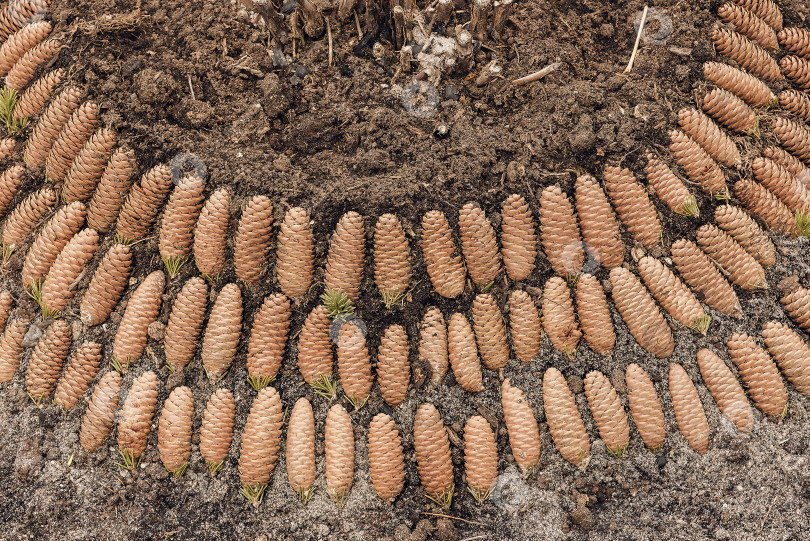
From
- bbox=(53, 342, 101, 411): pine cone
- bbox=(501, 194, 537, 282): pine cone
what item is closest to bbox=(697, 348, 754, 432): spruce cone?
bbox=(501, 194, 537, 282): pine cone

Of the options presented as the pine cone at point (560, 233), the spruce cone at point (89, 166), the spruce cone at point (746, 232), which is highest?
the spruce cone at point (89, 166)

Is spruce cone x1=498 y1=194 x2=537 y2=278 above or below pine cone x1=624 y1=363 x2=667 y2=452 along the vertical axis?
above

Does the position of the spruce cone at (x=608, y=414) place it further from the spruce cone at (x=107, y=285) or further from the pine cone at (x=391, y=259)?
the spruce cone at (x=107, y=285)

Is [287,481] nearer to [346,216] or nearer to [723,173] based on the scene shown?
[346,216]

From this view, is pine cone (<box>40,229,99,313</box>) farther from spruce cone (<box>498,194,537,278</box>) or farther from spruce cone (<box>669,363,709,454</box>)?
spruce cone (<box>669,363,709,454</box>)

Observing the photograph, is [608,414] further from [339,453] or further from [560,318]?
[339,453]

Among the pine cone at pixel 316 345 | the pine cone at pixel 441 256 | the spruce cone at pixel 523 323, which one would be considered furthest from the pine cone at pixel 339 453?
the spruce cone at pixel 523 323

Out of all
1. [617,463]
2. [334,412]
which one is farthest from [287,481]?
[617,463]
